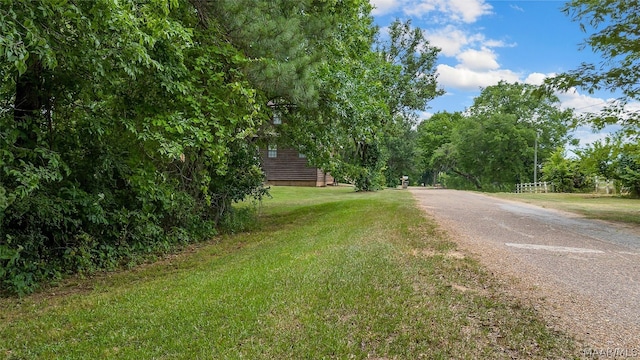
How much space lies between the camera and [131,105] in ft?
18.1

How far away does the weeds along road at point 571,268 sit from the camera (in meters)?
3.00

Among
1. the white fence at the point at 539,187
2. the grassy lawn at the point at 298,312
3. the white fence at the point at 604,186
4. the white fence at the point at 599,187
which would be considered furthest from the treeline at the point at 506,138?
the grassy lawn at the point at 298,312

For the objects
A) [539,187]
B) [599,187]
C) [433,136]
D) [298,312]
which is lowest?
[298,312]

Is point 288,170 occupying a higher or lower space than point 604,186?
higher

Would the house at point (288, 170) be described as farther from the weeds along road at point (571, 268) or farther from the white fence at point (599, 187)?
the weeds along road at point (571, 268)

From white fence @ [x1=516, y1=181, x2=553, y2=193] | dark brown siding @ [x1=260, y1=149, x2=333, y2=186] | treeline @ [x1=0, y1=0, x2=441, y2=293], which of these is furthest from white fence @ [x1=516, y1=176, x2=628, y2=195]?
treeline @ [x1=0, y1=0, x2=441, y2=293]

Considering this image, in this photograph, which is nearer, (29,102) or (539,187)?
(29,102)

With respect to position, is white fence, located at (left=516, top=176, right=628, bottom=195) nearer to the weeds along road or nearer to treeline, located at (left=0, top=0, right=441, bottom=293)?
the weeds along road

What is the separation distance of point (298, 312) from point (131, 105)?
12.7 feet

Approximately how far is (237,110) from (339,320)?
4.12 metres

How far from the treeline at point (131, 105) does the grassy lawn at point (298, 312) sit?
3.44 feet

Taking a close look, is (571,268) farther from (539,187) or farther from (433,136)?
(433,136)

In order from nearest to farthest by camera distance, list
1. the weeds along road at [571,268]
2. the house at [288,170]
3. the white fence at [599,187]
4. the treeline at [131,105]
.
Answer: the weeds along road at [571,268], the treeline at [131,105], the white fence at [599,187], the house at [288,170]

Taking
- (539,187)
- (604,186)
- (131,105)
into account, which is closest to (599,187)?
(604,186)
